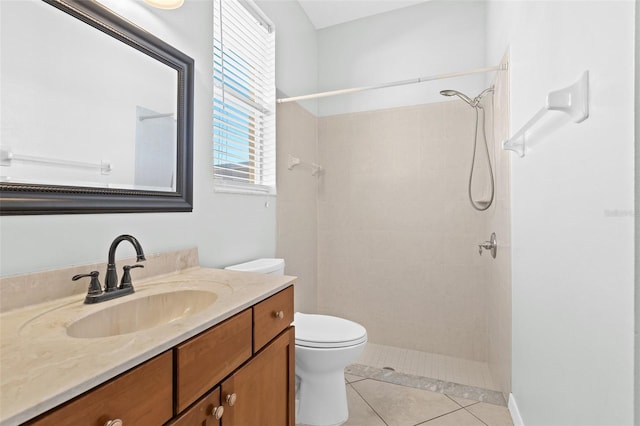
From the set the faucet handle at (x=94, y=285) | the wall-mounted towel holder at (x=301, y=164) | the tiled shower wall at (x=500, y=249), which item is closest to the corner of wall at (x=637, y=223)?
the tiled shower wall at (x=500, y=249)

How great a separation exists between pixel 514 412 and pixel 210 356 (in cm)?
168

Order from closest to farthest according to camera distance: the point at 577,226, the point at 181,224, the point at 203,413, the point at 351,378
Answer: the point at 203,413 < the point at 577,226 < the point at 181,224 < the point at 351,378

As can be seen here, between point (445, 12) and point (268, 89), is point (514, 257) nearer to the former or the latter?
point (268, 89)

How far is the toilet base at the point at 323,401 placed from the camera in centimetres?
163

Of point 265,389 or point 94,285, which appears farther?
point 265,389

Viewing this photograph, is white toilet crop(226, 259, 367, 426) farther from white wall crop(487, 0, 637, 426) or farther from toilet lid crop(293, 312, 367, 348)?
white wall crop(487, 0, 637, 426)

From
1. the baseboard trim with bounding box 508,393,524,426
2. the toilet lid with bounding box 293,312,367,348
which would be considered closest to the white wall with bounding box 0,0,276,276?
the toilet lid with bounding box 293,312,367,348

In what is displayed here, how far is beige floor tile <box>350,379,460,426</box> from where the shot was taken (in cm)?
173

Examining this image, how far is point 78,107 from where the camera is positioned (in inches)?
40.8

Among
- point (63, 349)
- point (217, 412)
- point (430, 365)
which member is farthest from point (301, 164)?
point (63, 349)

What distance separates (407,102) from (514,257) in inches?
59.6

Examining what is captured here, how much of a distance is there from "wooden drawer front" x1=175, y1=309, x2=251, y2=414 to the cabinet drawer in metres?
0.05

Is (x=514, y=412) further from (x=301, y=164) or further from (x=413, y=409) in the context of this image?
(x=301, y=164)

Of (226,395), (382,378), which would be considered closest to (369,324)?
(382,378)
